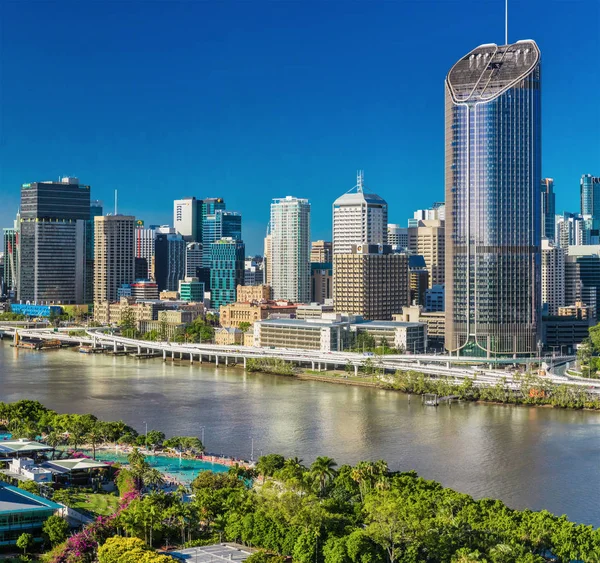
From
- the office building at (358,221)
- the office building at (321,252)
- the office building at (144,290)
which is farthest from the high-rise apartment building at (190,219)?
the office building at (358,221)

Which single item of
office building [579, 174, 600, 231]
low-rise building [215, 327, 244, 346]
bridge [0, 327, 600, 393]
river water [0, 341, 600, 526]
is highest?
office building [579, 174, 600, 231]

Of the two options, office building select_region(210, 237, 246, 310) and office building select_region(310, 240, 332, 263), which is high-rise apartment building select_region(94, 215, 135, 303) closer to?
office building select_region(210, 237, 246, 310)

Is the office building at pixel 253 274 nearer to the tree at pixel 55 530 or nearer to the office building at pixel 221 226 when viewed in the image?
the office building at pixel 221 226

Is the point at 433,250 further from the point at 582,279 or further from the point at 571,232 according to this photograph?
the point at 571,232

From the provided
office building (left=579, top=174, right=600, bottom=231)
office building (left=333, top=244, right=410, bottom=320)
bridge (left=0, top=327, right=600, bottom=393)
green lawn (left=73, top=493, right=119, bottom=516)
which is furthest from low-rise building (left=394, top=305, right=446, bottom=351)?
office building (left=579, top=174, right=600, bottom=231)

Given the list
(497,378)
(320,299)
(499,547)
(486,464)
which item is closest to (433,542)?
(499,547)

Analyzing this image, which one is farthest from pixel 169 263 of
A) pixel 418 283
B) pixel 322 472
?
pixel 322 472
